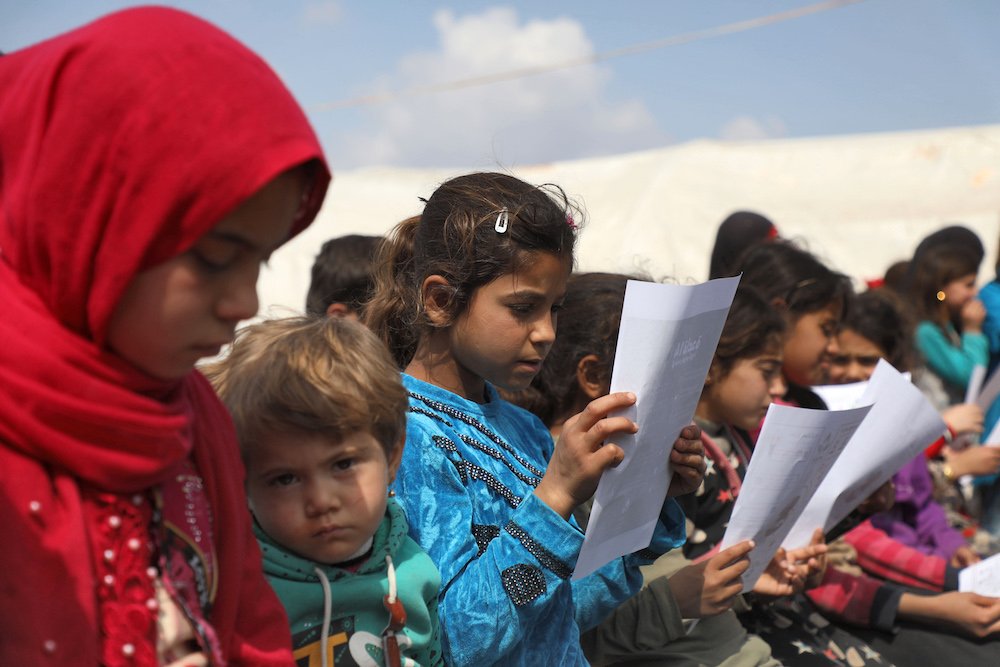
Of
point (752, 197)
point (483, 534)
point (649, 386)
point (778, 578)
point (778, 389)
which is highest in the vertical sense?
point (752, 197)

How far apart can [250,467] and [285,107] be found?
65 centimetres

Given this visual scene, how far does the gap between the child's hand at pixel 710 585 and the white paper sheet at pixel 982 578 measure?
1.31 metres

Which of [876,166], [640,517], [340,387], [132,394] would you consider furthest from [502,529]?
[876,166]

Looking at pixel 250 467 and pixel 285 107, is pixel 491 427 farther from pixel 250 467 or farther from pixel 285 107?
pixel 285 107

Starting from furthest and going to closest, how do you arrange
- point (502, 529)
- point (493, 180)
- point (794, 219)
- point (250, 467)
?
point (794, 219)
point (493, 180)
point (502, 529)
point (250, 467)

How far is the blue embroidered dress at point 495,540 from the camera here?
5.97 feet

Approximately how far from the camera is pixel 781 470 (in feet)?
8.00

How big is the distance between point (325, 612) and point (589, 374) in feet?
4.48

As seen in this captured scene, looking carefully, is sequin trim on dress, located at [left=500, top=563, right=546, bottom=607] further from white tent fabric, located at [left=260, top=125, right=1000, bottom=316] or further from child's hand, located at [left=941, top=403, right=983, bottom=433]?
white tent fabric, located at [left=260, top=125, right=1000, bottom=316]

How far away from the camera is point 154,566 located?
1240mm

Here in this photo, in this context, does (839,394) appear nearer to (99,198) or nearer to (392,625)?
(392,625)

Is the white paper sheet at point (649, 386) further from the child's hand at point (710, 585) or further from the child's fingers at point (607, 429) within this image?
the child's hand at point (710, 585)

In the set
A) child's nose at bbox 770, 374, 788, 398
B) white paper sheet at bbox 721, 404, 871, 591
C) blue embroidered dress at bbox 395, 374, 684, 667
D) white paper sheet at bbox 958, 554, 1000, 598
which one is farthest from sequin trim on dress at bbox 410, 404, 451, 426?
white paper sheet at bbox 958, 554, 1000, 598

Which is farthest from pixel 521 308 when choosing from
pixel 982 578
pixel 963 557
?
pixel 963 557
